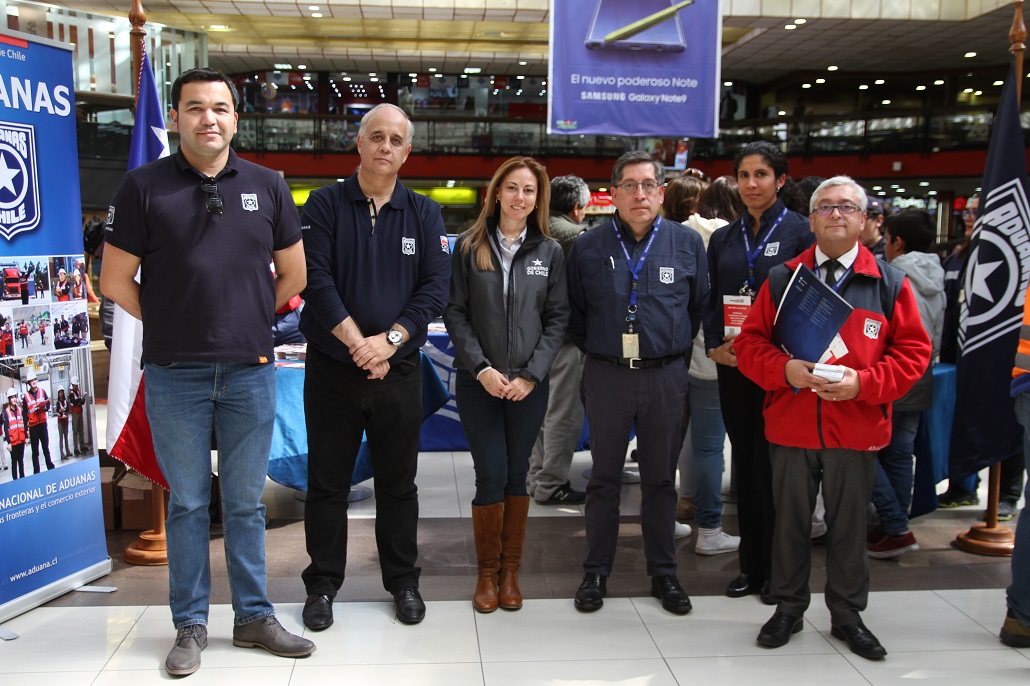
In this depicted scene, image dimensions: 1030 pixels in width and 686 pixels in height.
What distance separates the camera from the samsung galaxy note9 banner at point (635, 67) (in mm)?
4293

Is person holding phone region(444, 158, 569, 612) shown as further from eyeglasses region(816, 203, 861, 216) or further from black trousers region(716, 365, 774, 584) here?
eyeglasses region(816, 203, 861, 216)

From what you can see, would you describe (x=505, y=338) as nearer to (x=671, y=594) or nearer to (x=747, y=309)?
(x=747, y=309)

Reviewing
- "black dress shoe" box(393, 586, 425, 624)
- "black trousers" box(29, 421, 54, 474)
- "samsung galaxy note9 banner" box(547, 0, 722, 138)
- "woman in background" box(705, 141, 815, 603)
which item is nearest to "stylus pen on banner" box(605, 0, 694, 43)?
"samsung galaxy note9 banner" box(547, 0, 722, 138)

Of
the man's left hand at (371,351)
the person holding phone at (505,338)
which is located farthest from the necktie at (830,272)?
the man's left hand at (371,351)

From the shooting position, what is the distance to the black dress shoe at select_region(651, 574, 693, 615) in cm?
299

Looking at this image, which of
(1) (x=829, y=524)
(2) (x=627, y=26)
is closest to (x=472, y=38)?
(2) (x=627, y=26)

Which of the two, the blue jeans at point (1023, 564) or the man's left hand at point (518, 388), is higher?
the man's left hand at point (518, 388)

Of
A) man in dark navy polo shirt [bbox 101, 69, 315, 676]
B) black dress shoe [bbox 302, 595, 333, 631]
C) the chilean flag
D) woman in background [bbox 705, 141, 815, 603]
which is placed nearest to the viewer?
man in dark navy polo shirt [bbox 101, 69, 315, 676]

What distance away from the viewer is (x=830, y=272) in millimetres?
2705

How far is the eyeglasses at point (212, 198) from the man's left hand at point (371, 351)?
0.58 m

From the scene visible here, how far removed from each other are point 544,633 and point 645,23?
9.86 feet

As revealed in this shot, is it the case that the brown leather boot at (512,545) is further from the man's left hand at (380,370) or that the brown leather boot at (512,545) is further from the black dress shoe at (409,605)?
the man's left hand at (380,370)

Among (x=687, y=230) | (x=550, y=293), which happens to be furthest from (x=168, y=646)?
(x=687, y=230)

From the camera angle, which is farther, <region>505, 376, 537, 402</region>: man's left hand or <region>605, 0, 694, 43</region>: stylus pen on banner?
<region>605, 0, 694, 43</region>: stylus pen on banner
